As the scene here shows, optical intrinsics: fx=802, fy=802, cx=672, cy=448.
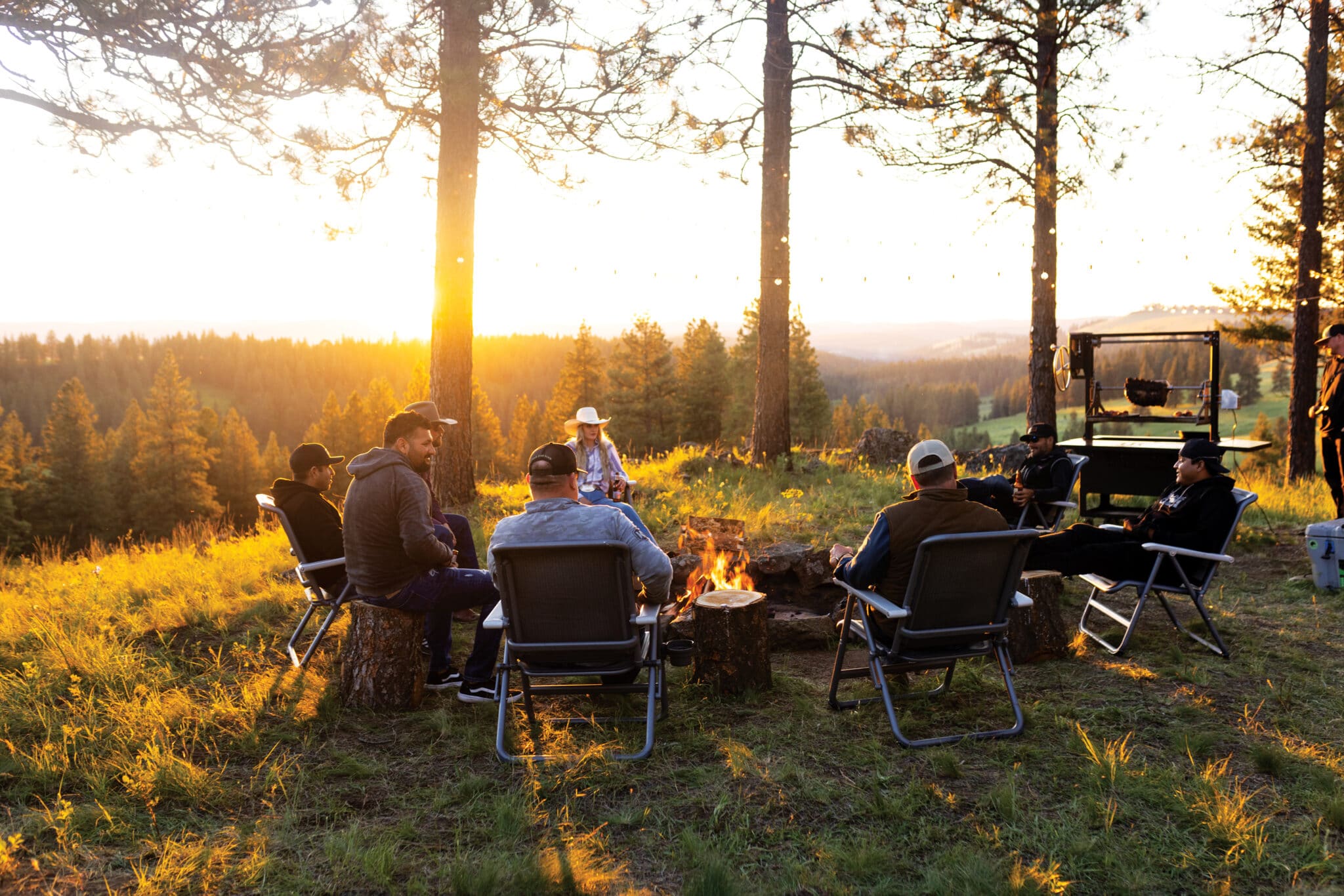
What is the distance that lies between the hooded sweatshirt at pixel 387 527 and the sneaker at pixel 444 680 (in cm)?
56

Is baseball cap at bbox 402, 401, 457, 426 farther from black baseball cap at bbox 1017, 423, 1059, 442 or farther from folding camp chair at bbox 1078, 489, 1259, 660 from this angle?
black baseball cap at bbox 1017, 423, 1059, 442

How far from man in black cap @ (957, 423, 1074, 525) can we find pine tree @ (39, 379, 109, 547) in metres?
44.0

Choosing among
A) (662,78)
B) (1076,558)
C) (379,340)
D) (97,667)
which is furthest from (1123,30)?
(379,340)

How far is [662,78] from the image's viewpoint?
865 centimetres

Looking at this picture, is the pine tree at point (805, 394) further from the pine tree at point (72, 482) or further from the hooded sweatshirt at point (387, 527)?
the pine tree at point (72, 482)

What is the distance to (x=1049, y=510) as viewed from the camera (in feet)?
21.7

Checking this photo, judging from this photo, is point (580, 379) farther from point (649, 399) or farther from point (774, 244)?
point (774, 244)

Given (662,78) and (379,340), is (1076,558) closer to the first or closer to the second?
(662,78)

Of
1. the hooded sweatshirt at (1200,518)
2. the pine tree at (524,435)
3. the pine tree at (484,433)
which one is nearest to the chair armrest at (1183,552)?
the hooded sweatshirt at (1200,518)

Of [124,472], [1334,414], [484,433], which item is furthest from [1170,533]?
[124,472]

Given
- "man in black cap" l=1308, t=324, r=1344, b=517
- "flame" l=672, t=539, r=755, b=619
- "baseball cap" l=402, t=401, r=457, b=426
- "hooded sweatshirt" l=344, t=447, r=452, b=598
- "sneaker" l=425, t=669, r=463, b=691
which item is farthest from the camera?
"man in black cap" l=1308, t=324, r=1344, b=517

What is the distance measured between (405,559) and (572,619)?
3.66 feet

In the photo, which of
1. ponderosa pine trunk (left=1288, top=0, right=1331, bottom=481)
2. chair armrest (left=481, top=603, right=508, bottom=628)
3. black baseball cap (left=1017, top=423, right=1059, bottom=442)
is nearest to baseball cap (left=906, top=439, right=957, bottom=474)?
chair armrest (left=481, top=603, right=508, bottom=628)

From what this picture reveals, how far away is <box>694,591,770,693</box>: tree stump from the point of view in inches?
160
